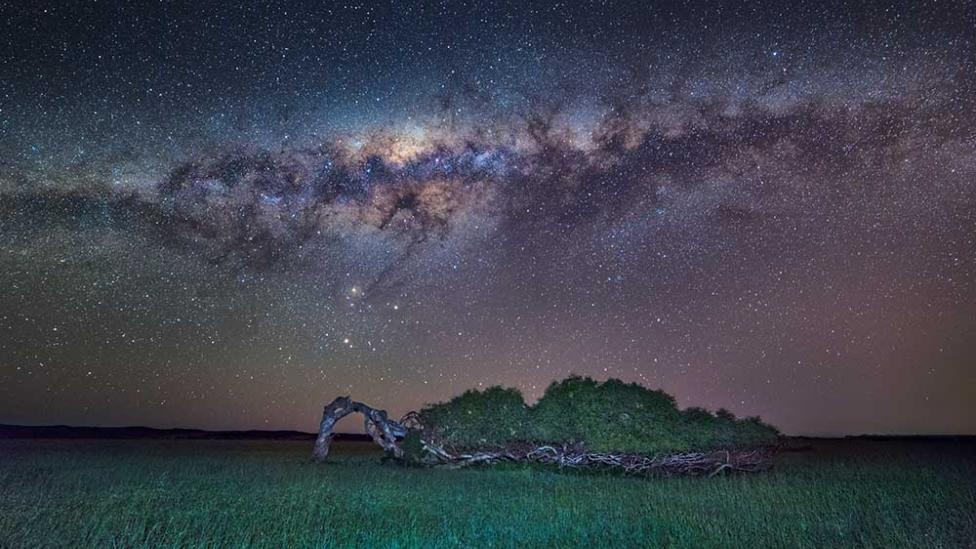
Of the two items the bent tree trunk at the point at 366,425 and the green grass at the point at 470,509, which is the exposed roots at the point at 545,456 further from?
the green grass at the point at 470,509

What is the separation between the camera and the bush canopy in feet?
91.6

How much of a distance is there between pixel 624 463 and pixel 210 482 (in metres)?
15.0

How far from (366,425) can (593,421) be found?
1041cm

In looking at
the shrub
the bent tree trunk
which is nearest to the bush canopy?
the shrub

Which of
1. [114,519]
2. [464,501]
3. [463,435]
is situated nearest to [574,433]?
[463,435]

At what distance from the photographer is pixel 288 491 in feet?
61.5

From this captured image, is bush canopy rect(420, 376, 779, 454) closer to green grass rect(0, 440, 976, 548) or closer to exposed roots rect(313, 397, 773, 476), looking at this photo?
exposed roots rect(313, 397, 773, 476)

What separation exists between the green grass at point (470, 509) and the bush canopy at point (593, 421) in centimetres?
267

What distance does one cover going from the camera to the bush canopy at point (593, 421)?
27.9 meters

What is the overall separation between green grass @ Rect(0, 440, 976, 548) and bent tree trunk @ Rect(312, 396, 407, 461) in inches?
254


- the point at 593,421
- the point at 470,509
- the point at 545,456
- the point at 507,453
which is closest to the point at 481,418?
the point at 507,453

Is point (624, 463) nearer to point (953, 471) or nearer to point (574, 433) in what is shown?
point (574, 433)

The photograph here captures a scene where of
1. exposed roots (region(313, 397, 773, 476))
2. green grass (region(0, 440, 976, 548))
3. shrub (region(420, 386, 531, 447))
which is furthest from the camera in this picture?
shrub (region(420, 386, 531, 447))

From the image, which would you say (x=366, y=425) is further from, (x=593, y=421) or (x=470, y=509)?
(x=470, y=509)
